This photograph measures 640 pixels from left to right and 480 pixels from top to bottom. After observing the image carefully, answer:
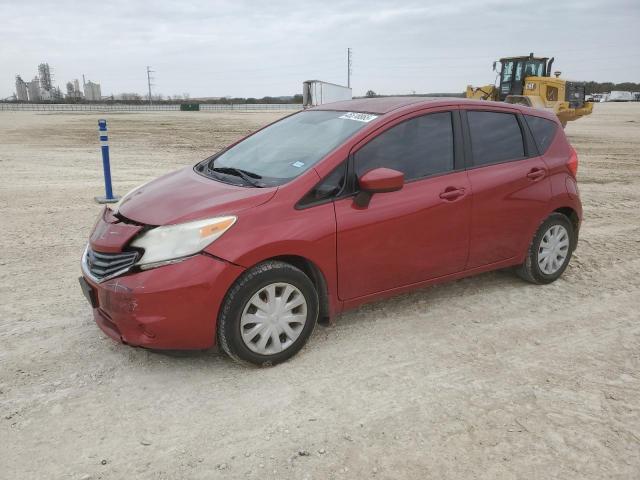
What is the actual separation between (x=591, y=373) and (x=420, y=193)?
5.37ft

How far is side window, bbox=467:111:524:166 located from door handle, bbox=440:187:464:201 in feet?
1.13

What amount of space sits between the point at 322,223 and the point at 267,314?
2.24 feet

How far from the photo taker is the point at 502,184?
4.35m

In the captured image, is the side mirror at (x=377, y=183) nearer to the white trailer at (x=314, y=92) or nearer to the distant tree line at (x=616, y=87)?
the white trailer at (x=314, y=92)

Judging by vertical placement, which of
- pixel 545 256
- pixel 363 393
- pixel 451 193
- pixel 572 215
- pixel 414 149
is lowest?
pixel 363 393

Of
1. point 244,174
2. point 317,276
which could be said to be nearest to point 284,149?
point 244,174

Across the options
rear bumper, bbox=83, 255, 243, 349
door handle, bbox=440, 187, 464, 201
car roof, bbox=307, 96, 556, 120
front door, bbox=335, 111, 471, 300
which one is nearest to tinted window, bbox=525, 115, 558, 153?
car roof, bbox=307, 96, 556, 120

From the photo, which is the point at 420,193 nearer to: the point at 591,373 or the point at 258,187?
the point at 258,187

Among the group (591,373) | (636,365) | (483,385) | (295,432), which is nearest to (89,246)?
(295,432)

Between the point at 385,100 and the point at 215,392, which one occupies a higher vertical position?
the point at 385,100

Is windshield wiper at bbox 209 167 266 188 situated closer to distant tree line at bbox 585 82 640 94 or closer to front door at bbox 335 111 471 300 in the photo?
front door at bbox 335 111 471 300

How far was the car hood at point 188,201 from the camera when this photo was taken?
3293 mm

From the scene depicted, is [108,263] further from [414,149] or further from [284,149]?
[414,149]

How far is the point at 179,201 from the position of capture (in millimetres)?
3482
